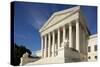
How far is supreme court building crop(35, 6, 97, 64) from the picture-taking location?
9.86ft

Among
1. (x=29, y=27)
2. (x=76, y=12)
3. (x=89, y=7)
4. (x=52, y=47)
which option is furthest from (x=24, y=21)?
(x=89, y=7)

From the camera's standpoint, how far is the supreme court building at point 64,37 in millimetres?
3006

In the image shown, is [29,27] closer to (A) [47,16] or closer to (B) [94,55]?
(A) [47,16]

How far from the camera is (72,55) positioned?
3.13 meters

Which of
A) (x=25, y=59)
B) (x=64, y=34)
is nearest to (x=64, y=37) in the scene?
(x=64, y=34)

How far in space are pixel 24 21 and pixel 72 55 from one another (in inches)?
32.9

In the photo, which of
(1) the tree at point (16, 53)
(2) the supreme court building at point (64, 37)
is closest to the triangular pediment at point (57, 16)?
(2) the supreme court building at point (64, 37)

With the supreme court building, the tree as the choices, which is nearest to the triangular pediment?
the supreme court building

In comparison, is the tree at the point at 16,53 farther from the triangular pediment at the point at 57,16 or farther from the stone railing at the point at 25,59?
the triangular pediment at the point at 57,16

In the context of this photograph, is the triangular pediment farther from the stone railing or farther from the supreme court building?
the stone railing

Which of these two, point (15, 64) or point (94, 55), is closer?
point (15, 64)

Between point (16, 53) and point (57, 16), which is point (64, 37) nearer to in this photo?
point (57, 16)

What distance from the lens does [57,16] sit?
3.06 m
